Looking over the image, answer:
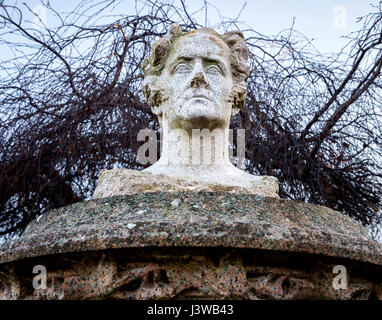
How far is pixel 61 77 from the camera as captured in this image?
4773 mm

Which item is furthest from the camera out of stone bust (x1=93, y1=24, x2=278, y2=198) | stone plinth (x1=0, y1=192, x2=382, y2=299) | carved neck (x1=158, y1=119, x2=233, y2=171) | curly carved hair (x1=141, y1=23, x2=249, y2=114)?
curly carved hair (x1=141, y1=23, x2=249, y2=114)

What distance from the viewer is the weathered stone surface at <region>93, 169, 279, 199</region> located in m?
2.86

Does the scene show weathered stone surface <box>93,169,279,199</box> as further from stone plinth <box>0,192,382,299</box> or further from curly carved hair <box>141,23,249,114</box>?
curly carved hair <box>141,23,249,114</box>

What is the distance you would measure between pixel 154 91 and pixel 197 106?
45 centimetres

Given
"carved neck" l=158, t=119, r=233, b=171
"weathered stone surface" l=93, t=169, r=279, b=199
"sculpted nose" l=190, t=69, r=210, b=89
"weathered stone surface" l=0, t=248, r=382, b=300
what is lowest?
"weathered stone surface" l=0, t=248, r=382, b=300

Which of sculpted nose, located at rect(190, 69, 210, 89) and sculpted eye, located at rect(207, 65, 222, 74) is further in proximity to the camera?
sculpted eye, located at rect(207, 65, 222, 74)

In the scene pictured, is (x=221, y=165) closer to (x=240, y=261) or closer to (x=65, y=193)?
(x=240, y=261)

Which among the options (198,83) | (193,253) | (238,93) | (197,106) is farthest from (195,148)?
(193,253)

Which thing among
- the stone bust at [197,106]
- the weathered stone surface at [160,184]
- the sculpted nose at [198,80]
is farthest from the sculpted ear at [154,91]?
the weathered stone surface at [160,184]

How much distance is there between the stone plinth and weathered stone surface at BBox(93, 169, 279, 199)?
0.54 m

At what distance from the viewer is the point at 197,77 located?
127 inches

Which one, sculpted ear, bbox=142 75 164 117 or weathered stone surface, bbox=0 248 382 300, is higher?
sculpted ear, bbox=142 75 164 117

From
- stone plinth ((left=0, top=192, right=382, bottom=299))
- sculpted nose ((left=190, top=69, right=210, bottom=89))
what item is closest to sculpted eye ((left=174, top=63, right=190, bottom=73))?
sculpted nose ((left=190, top=69, right=210, bottom=89))
